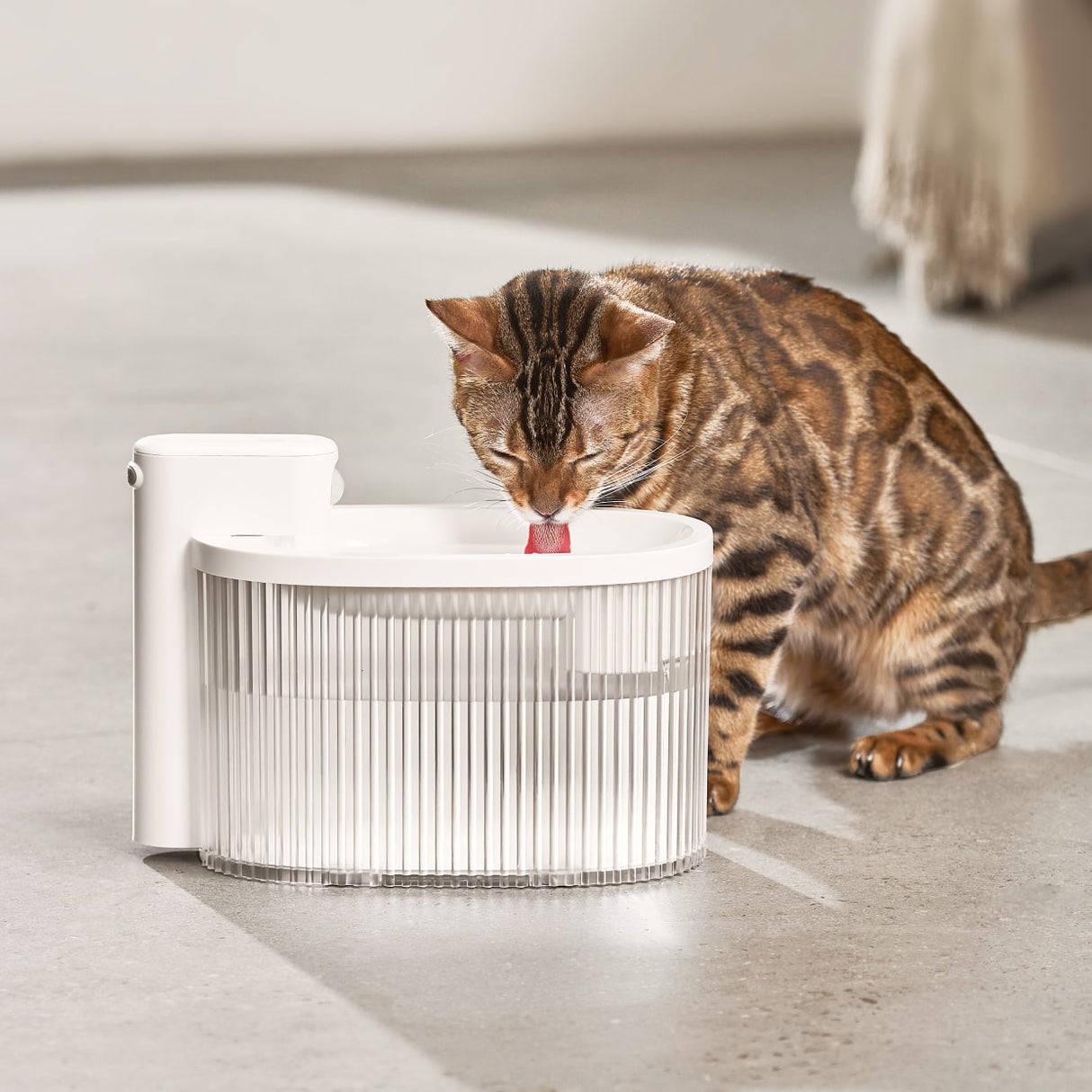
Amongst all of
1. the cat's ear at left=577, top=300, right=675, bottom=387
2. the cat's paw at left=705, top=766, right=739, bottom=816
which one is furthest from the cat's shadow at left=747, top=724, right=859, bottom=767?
the cat's ear at left=577, top=300, right=675, bottom=387

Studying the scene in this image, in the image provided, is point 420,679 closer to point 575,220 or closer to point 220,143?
point 575,220

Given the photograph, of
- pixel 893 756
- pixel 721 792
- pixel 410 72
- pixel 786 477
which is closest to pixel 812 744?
pixel 893 756

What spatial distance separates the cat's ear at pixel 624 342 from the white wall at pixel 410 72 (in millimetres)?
8081

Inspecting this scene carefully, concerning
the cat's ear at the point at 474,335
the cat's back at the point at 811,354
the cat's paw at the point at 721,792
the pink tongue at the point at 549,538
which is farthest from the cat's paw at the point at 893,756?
the cat's ear at the point at 474,335

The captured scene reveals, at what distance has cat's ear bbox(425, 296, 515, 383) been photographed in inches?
82.1

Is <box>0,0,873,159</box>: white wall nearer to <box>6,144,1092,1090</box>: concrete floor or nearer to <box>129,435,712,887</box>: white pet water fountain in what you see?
<box>6,144,1092,1090</box>: concrete floor

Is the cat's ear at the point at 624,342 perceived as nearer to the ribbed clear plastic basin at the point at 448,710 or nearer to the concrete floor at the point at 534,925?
the ribbed clear plastic basin at the point at 448,710

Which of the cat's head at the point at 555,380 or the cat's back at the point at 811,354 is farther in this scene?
the cat's back at the point at 811,354

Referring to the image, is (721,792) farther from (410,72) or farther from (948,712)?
(410,72)

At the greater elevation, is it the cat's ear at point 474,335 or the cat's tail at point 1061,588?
the cat's ear at point 474,335

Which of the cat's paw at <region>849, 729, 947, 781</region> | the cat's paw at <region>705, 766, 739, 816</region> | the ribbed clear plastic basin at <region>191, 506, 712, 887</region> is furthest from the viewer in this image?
the cat's paw at <region>849, 729, 947, 781</region>

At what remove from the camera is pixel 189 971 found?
183cm

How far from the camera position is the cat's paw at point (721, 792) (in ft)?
7.46

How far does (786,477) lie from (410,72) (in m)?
8.07
